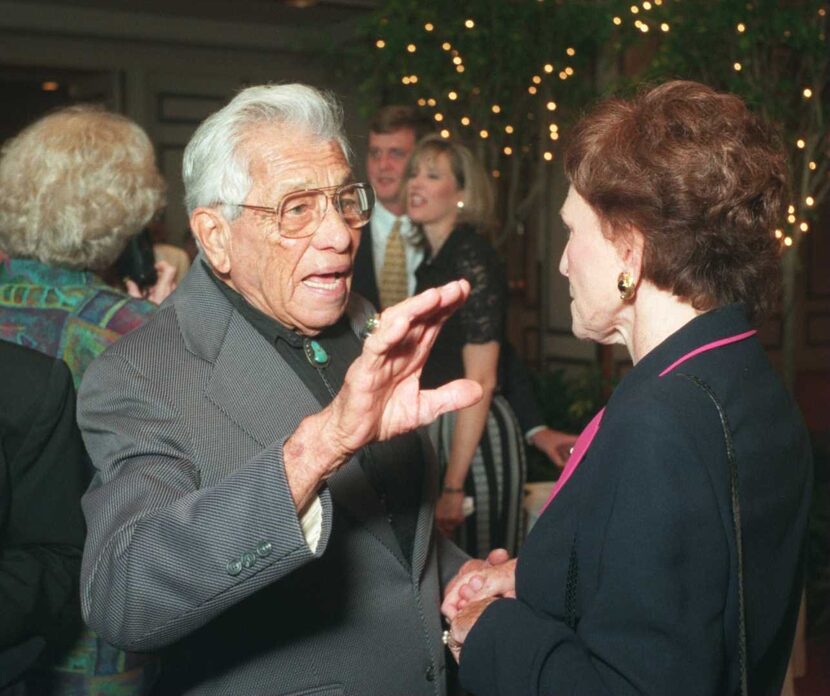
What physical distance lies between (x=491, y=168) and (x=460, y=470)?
367 centimetres

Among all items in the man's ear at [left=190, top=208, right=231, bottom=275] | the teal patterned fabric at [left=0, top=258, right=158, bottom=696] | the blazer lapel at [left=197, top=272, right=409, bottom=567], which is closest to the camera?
the blazer lapel at [left=197, top=272, right=409, bottom=567]

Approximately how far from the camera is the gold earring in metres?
1.55

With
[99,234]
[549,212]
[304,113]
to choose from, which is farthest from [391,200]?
[549,212]

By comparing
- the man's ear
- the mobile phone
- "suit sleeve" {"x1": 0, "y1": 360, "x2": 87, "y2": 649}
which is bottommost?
"suit sleeve" {"x1": 0, "y1": 360, "x2": 87, "y2": 649}

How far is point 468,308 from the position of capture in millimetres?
3502

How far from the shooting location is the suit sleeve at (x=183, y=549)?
1.38m

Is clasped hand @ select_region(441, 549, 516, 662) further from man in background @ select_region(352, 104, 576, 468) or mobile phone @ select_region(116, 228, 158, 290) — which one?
man in background @ select_region(352, 104, 576, 468)

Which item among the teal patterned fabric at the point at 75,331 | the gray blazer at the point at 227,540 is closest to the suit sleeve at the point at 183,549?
the gray blazer at the point at 227,540

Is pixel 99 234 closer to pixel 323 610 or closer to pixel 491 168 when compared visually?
pixel 323 610

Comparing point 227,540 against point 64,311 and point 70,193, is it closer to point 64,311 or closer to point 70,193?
point 64,311

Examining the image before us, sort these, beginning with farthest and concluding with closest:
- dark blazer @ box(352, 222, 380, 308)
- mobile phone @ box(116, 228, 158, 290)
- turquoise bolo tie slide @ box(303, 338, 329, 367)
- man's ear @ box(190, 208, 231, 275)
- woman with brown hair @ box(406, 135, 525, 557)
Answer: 1. dark blazer @ box(352, 222, 380, 308)
2. woman with brown hair @ box(406, 135, 525, 557)
3. mobile phone @ box(116, 228, 158, 290)
4. turquoise bolo tie slide @ box(303, 338, 329, 367)
5. man's ear @ box(190, 208, 231, 275)

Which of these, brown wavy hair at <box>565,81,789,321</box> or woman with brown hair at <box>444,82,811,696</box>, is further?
brown wavy hair at <box>565,81,789,321</box>

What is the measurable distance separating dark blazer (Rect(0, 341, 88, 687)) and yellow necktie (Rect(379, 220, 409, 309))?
82.0 inches

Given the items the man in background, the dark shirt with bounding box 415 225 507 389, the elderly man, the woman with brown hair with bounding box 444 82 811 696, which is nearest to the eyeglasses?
the elderly man
